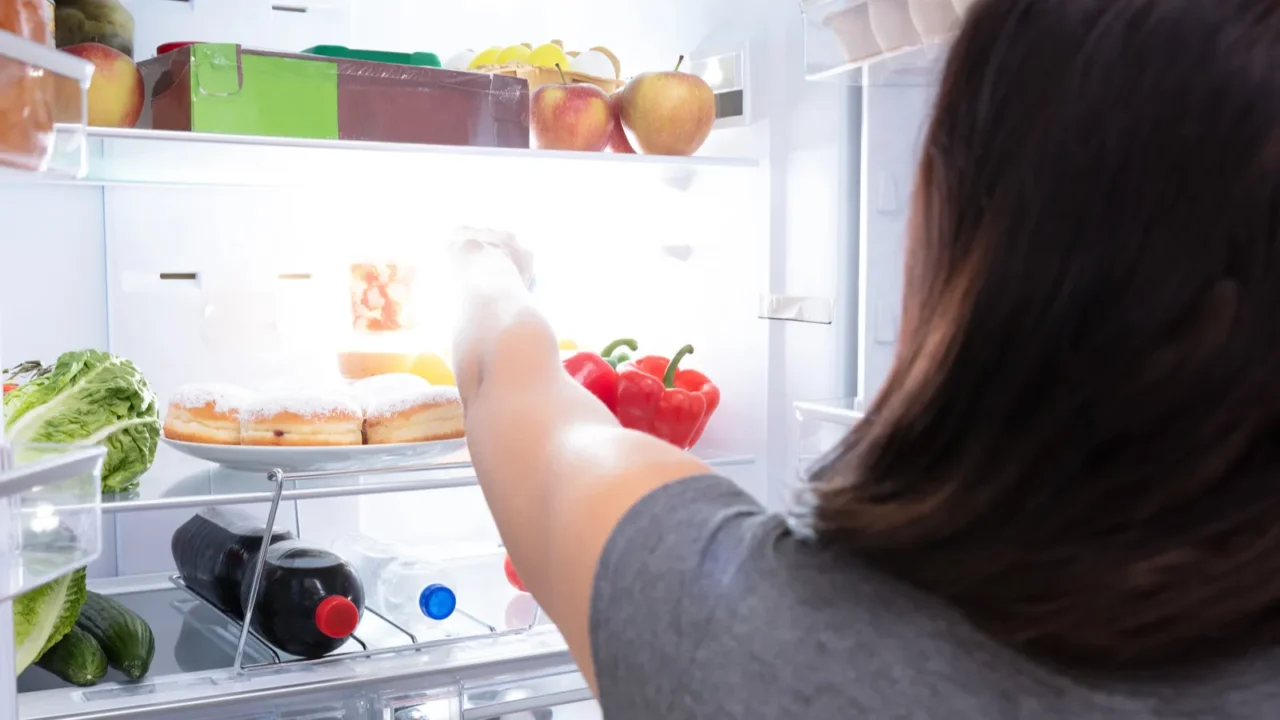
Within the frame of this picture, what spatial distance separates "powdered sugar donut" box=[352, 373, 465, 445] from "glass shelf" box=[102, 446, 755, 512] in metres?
0.04

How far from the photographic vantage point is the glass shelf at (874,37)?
107cm

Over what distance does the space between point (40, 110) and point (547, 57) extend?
3.26 feet

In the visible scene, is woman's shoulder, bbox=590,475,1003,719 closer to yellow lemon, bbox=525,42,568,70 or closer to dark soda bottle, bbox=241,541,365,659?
dark soda bottle, bbox=241,541,365,659

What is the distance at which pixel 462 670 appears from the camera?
1.30m

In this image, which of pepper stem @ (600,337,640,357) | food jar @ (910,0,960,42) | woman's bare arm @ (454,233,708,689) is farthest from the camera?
pepper stem @ (600,337,640,357)

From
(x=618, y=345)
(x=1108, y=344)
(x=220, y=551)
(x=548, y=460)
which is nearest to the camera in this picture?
(x=1108, y=344)

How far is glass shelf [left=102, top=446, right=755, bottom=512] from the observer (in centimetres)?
120

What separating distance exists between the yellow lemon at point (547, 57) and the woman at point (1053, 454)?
1.02 meters

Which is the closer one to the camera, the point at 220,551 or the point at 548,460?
the point at 548,460

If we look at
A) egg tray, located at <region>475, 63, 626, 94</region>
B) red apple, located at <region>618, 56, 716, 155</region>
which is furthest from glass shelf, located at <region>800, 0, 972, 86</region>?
egg tray, located at <region>475, 63, 626, 94</region>

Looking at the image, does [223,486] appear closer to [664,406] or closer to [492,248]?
[492,248]

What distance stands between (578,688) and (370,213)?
832mm

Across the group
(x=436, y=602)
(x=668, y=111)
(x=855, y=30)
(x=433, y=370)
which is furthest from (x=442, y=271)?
(x=855, y=30)

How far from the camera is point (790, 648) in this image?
0.57m
